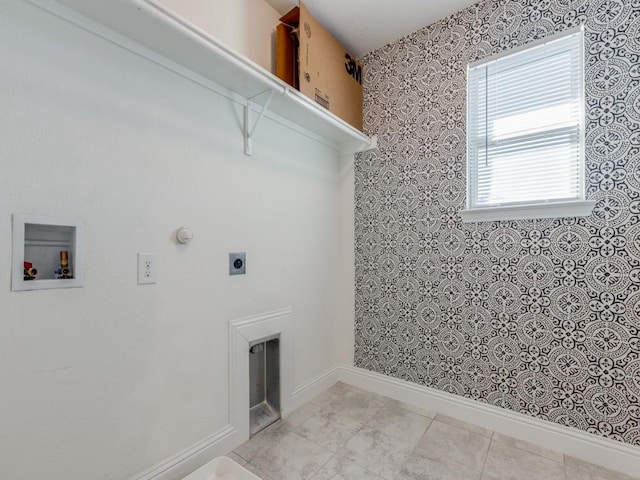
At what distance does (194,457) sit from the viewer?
4.65ft

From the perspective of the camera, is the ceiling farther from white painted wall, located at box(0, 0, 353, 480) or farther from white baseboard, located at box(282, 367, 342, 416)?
white baseboard, located at box(282, 367, 342, 416)

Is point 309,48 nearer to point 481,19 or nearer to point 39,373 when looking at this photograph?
point 481,19

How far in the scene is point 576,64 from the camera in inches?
62.6

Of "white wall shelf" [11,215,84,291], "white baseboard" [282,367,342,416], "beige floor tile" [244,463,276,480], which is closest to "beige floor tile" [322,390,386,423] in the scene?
"white baseboard" [282,367,342,416]

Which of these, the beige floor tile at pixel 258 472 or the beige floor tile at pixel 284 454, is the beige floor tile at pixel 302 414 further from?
the beige floor tile at pixel 258 472

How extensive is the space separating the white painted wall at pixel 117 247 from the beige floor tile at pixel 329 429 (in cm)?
52

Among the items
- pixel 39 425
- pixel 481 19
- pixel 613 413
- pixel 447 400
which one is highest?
pixel 481 19

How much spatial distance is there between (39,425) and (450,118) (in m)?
2.53

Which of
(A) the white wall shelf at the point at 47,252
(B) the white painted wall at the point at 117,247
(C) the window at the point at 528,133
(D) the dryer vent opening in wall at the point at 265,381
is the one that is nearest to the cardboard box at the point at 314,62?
(B) the white painted wall at the point at 117,247

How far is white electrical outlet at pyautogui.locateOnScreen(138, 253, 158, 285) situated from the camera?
1.26m

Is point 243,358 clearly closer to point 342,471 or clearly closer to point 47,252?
point 342,471

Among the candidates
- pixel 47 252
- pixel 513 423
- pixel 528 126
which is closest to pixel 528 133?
pixel 528 126

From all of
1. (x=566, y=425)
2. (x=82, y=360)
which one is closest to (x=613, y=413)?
(x=566, y=425)

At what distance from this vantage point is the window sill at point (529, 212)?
4.97 ft
